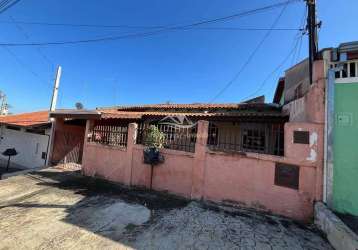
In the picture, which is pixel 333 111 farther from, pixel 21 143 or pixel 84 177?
pixel 21 143

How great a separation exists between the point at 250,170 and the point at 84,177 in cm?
685

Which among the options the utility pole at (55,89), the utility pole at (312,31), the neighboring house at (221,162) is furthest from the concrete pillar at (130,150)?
the utility pole at (55,89)

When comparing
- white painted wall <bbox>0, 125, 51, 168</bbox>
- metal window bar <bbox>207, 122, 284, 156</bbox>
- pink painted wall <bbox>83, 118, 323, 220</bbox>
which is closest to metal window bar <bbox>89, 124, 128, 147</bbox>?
pink painted wall <bbox>83, 118, 323, 220</bbox>

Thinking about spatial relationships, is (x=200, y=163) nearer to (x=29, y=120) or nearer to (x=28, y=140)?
(x=28, y=140)

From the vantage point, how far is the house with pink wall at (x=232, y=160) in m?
4.88

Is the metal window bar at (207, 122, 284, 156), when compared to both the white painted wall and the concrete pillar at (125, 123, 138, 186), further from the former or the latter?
the white painted wall

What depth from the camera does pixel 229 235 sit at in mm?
4070

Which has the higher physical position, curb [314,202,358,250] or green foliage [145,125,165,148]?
green foliage [145,125,165,148]

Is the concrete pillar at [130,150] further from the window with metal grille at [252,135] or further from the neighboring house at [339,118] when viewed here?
the neighboring house at [339,118]

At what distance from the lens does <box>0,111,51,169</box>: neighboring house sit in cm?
1171

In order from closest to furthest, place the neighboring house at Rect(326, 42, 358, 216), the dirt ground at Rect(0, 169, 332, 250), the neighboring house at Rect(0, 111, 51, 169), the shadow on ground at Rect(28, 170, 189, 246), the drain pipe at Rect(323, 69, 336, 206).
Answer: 1. the dirt ground at Rect(0, 169, 332, 250)
2. the shadow on ground at Rect(28, 170, 189, 246)
3. the neighboring house at Rect(326, 42, 358, 216)
4. the drain pipe at Rect(323, 69, 336, 206)
5. the neighboring house at Rect(0, 111, 51, 169)

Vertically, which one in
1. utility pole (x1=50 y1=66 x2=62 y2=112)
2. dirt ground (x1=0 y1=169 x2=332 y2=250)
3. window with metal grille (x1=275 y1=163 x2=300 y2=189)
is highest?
utility pole (x1=50 y1=66 x2=62 y2=112)

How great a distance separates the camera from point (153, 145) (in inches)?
272

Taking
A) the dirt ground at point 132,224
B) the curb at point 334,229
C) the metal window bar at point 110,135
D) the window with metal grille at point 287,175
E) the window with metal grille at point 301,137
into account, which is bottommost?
the dirt ground at point 132,224
